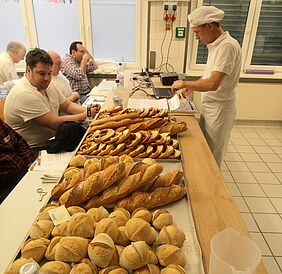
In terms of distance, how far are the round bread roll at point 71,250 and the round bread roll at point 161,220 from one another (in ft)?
0.77

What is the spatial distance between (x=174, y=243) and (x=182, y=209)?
0.69ft

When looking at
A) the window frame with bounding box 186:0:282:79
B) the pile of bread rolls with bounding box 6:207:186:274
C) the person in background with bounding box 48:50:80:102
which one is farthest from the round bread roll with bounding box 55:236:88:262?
the window frame with bounding box 186:0:282:79

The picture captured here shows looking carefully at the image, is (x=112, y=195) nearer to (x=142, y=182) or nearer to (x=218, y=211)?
(x=142, y=182)

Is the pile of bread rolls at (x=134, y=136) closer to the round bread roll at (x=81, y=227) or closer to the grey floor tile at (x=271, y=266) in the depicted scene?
the round bread roll at (x=81, y=227)

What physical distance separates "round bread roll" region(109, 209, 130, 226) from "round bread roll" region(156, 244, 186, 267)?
0.43 ft

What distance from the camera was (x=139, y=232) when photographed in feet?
2.39

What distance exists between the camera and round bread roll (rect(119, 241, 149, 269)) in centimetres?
65

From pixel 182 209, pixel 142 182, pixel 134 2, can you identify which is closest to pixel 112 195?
pixel 142 182

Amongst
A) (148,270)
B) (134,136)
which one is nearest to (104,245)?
(148,270)

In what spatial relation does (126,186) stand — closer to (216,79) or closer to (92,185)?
(92,185)

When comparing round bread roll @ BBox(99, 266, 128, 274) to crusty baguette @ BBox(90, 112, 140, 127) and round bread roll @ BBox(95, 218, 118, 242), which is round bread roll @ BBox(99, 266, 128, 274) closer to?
round bread roll @ BBox(95, 218, 118, 242)

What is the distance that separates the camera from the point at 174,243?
76 cm

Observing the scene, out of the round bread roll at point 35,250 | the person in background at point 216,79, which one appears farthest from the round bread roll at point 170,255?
the person in background at point 216,79

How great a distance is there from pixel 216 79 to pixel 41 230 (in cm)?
155
